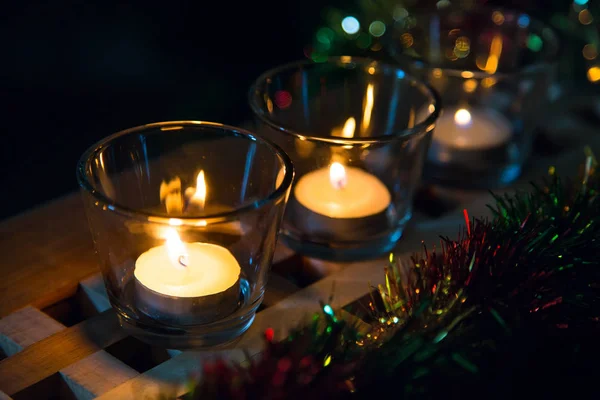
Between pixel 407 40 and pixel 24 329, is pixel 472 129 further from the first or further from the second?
pixel 24 329

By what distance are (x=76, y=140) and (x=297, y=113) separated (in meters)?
0.23

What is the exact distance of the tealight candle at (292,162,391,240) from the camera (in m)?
0.54

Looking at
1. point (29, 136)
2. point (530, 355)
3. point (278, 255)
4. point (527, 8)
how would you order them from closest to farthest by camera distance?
point (530, 355) < point (278, 255) < point (29, 136) < point (527, 8)

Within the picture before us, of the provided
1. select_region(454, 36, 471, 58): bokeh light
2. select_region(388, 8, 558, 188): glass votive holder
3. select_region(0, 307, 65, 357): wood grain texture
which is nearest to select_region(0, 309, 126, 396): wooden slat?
select_region(0, 307, 65, 357): wood grain texture

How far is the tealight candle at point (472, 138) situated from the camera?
652 mm

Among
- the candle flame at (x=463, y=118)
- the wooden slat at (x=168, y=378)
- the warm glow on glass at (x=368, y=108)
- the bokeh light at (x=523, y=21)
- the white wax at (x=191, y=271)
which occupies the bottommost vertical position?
the wooden slat at (x=168, y=378)

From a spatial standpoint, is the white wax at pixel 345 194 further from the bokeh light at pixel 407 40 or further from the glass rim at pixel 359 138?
the bokeh light at pixel 407 40

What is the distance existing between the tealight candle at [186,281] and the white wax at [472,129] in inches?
11.1

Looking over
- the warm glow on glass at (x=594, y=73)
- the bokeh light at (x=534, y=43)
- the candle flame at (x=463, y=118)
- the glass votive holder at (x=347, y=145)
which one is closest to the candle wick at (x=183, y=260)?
the glass votive holder at (x=347, y=145)

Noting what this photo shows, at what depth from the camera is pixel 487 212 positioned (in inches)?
23.7

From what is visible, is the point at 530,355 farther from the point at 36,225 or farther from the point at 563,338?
the point at 36,225

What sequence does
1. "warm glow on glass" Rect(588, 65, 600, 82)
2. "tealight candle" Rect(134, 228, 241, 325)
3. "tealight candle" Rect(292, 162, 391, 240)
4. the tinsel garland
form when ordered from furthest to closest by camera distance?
1. "warm glow on glass" Rect(588, 65, 600, 82)
2. "tealight candle" Rect(292, 162, 391, 240)
3. "tealight candle" Rect(134, 228, 241, 325)
4. the tinsel garland

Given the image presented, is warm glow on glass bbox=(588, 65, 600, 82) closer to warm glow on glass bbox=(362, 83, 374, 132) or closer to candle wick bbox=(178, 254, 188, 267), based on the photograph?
warm glow on glass bbox=(362, 83, 374, 132)

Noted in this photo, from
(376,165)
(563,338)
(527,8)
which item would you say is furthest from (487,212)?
(527,8)
